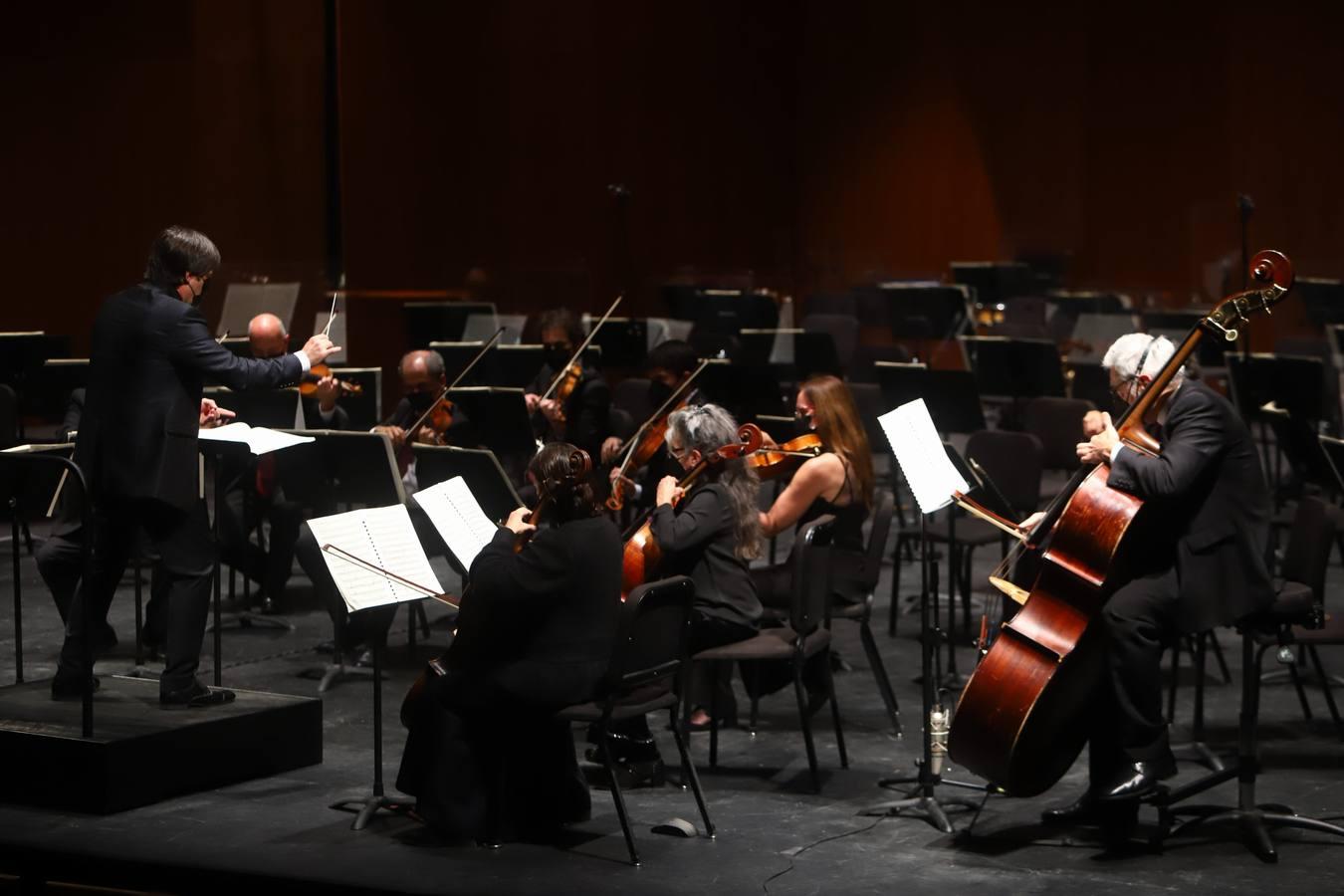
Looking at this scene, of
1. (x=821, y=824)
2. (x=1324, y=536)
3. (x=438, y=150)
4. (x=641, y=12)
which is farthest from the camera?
(x=641, y=12)

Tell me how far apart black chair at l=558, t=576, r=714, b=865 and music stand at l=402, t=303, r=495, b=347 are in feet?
17.7

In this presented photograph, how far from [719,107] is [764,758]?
8.87m

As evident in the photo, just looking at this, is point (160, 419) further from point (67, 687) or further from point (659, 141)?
point (659, 141)

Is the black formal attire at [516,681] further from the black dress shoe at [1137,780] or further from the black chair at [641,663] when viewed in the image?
the black dress shoe at [1137,780]

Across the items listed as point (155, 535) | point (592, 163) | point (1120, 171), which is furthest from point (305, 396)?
point (1120, 171)

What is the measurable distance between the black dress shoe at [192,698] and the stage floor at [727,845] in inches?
10.0

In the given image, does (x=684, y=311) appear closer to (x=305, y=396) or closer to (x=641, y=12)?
(x=641, y=12)

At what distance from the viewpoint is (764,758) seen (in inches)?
205

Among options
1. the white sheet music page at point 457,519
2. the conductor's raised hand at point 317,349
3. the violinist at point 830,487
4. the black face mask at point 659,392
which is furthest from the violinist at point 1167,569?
the black face mask at point 659,392

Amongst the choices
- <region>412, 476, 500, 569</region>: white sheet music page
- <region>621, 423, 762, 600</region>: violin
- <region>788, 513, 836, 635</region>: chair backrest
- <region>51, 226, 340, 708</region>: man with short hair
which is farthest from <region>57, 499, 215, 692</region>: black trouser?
<region>788, 513, 836, 635</region>: chair backrest

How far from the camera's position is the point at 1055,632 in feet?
13.7

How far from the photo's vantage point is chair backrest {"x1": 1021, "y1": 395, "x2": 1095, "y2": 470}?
768cm

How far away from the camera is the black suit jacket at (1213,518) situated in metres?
4.24

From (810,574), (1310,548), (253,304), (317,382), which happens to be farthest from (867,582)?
(253,304)
